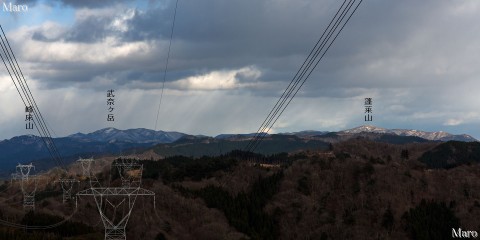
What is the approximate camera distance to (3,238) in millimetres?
199125

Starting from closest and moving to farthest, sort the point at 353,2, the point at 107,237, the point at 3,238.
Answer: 1. the point at 353,2
2. the point at 107,237
3. the point at 3,238

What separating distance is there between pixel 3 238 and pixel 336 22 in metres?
183

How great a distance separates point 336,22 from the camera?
4950cm

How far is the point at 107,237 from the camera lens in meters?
124

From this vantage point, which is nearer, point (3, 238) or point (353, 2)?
point (353, 2)

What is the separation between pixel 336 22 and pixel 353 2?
2308mm

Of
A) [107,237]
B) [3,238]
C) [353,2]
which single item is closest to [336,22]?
[353,2]

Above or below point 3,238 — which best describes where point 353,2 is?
above

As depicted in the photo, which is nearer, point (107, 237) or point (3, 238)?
point (107, 237)

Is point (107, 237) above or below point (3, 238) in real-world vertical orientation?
above

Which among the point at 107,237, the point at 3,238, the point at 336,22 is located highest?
the point at 336,22

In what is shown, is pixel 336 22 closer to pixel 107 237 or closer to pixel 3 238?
pixel 107 237

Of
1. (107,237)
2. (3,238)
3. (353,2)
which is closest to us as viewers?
(353,2)

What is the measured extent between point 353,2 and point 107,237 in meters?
91.3
